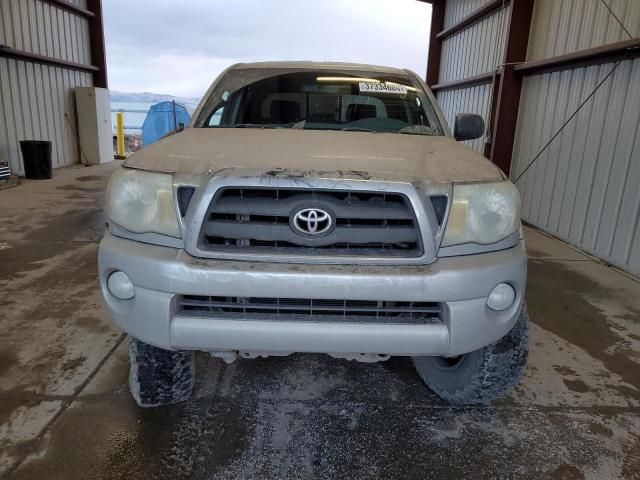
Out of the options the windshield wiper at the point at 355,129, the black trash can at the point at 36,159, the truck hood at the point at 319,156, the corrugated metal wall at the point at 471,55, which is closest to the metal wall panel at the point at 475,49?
the corrugated metal wall at the point at 471,55

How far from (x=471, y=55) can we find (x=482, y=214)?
9.18 metres

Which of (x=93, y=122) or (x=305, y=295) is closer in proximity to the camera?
(x=305, y=295)

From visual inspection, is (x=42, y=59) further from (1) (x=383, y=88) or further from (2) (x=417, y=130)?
(2) (x=417, y=130)

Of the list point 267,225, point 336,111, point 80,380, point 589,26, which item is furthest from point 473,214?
point 589,26

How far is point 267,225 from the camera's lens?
68.4 inches

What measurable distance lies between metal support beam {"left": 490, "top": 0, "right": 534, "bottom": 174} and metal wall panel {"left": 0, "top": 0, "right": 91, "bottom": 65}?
8915mm

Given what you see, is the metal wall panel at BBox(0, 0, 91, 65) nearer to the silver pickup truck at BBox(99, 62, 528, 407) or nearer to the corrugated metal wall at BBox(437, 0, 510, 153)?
the corrugated metal wall at BBox(437, 0, 510, 153)

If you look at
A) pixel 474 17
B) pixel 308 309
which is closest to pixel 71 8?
pixel 474 17

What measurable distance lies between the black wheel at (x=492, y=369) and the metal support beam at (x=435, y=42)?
11251 mm

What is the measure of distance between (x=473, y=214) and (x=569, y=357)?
1.63 meters

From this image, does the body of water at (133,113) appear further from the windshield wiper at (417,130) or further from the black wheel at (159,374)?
the black wheel at (159,374)

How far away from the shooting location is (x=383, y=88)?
309 cm

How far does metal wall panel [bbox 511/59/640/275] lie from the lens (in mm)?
4820

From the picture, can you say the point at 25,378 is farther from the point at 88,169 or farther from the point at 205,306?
the point at 88,169
